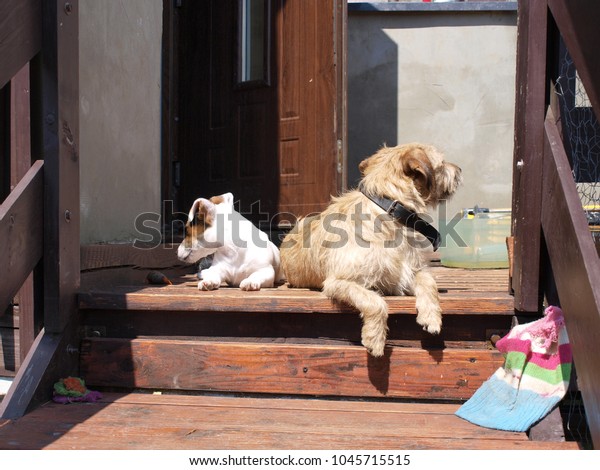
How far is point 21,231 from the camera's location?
2402 mm

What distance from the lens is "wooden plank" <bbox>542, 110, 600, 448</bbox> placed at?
184cm

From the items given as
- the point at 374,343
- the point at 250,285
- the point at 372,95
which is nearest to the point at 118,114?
the point at 250,285

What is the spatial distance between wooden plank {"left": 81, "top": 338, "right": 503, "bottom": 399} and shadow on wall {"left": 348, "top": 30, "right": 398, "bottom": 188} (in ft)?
14.1

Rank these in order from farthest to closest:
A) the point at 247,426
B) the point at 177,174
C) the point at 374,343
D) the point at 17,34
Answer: the point at 177,174 < the point at 374,343 < the point at 17,34 < the point at 247,426

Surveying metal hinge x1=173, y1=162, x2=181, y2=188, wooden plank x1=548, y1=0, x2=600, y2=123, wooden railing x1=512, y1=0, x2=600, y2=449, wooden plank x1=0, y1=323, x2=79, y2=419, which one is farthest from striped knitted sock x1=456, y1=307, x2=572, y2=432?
metal hinge x1=173, y1=162, x2=181, y2=188

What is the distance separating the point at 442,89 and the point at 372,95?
0.82 metres

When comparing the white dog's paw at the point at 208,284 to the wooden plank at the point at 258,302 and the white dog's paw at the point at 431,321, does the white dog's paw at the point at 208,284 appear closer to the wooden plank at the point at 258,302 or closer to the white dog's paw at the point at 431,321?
the wooden plank at the point at 258,302

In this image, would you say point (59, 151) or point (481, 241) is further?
point (481, 241)

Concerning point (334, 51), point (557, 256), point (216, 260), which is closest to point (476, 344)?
point (557, 256)

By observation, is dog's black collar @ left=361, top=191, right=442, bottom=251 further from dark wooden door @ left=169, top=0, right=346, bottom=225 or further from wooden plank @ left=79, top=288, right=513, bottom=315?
A: dark wooden door @ left=169, top=0, right=346, bottom=225

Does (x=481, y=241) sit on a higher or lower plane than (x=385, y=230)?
lower

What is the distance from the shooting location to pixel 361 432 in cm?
215

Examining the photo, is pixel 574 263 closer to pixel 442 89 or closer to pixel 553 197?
pixel 553 197
